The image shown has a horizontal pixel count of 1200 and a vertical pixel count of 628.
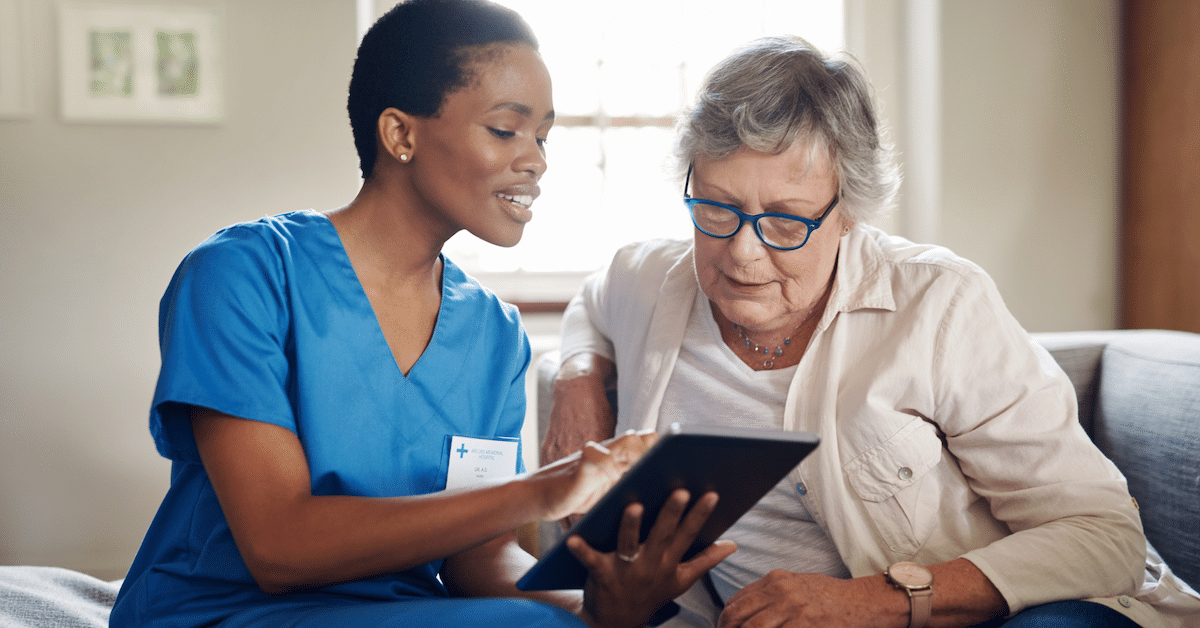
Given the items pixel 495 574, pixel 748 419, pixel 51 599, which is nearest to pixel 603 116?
pixel 748 419

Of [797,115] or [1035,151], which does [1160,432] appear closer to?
[797,115]

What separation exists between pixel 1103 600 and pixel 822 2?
2.48 meters

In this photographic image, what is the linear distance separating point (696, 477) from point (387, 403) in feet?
1.52

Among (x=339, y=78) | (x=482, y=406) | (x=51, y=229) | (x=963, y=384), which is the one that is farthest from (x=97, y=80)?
(x=963, y=384)

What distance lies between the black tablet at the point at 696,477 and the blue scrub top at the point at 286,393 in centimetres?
26

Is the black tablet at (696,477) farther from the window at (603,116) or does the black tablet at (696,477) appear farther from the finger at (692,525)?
the window at (603,116)

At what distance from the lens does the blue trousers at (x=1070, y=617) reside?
3.20 ft

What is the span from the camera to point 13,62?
101 inches

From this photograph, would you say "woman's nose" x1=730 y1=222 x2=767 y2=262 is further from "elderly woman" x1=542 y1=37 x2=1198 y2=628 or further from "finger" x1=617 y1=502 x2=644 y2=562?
"finger" x1=617 y1=502 x2=644 y2=562

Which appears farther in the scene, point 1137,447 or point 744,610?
point 1137,447

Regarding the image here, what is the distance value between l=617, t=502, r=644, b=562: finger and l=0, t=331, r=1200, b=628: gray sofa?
79cm

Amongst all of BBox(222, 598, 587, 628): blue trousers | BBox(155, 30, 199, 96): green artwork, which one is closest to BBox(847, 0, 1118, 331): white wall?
BBox(222, 598, 587, 628): blue trousers

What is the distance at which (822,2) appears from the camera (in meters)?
2.99

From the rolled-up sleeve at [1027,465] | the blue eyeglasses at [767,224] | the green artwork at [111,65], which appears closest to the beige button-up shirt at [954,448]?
the rolled-up sleeve at [1027,465]
